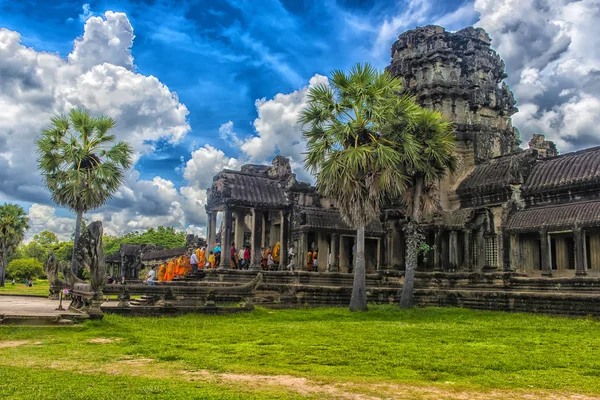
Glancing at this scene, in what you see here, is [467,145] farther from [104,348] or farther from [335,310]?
[104,348]

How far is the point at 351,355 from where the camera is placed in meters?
9.52

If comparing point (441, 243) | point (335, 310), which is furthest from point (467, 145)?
point (335, 310)

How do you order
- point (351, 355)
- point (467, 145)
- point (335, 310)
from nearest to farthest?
1. point (351, 355)
2. point (335, 310)
3. point (467, 145)

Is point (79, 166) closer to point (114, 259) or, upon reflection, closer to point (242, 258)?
point (242, 258)

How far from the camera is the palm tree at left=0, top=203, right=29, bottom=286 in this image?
149ft

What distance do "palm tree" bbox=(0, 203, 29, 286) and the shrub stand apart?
1145cm

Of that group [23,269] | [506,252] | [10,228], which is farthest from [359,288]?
[23,269]

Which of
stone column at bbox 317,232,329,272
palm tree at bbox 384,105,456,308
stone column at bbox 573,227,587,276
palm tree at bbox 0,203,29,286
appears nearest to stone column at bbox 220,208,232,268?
stone column at bbox 317,232,329,272

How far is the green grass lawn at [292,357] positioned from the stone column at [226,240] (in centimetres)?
969


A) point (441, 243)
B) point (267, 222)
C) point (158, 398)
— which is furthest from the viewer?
point (267, 222)

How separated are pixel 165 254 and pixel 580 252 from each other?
3666 cm

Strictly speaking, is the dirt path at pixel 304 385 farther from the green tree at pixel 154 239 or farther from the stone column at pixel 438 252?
the green tree at pixel 154 239

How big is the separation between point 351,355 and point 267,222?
20.6 meters

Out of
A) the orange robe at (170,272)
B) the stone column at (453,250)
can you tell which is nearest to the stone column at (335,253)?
the stone column at (453,250)
